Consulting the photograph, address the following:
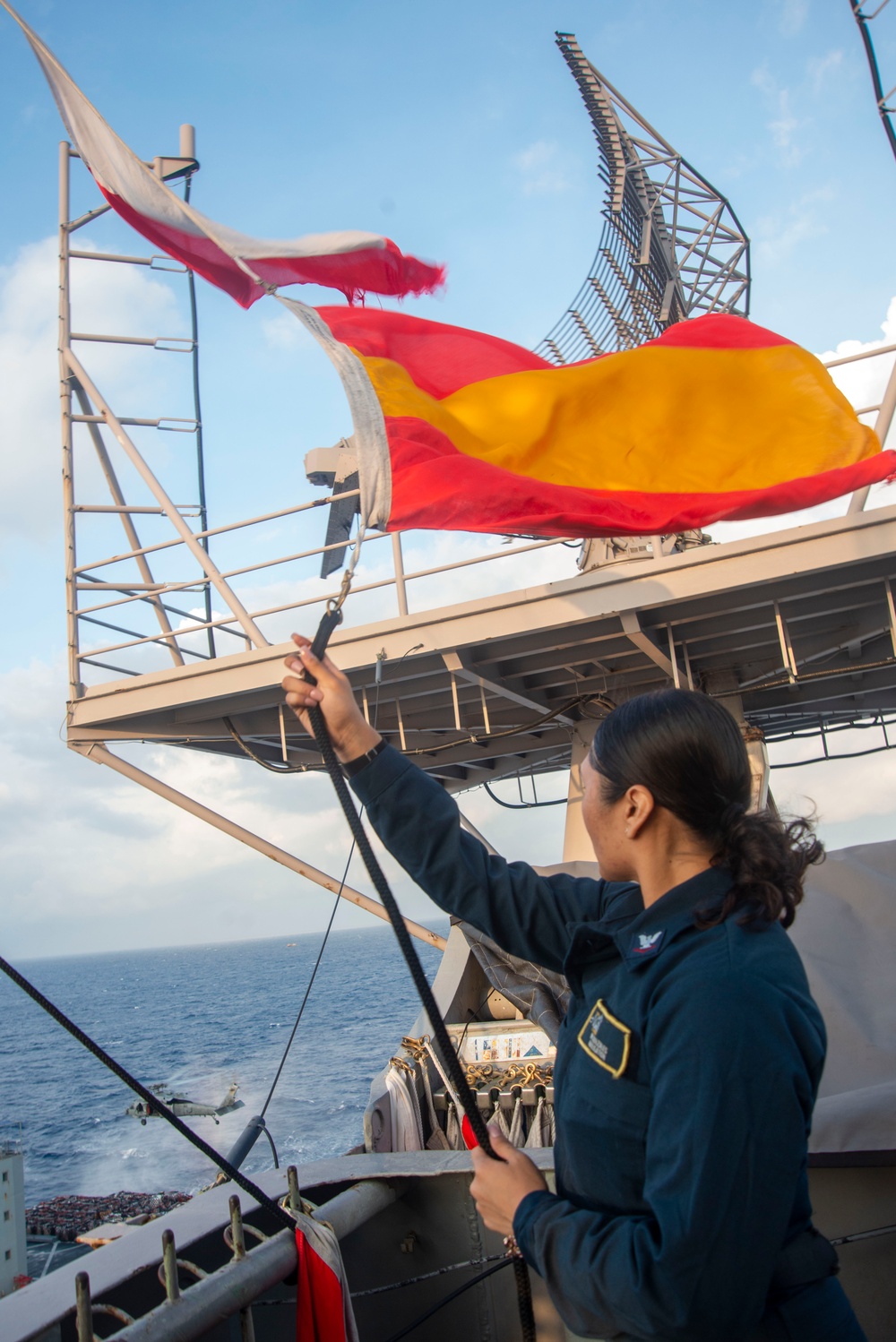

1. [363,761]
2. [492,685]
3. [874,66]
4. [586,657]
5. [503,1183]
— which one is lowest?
[503,1183]

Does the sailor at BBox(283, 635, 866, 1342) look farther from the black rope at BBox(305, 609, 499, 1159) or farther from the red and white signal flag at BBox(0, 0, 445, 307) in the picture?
the red and white signal flag at BBox(0, 0, 445, 307)

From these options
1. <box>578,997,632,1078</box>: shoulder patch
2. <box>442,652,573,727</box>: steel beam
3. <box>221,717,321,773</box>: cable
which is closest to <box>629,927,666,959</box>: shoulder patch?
<box>578,997,632,1078</box>: shoulder patch

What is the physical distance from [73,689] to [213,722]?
1401 millimetres

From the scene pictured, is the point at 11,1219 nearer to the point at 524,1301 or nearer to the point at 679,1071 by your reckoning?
the point at 524,1301

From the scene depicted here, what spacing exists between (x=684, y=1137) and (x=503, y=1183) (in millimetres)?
473

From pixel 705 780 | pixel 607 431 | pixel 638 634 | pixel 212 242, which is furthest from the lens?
pixel 638 634

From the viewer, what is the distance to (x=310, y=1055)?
41.1m

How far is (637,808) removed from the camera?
1.76m

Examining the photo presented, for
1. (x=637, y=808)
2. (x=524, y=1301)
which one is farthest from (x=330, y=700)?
(x=524, y=1301)

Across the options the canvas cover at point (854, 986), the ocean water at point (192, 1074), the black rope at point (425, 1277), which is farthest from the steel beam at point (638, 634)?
the ocean water at point (192, 1074)

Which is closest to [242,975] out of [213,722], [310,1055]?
[310,1055]

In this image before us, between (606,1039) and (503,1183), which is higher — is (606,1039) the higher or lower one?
the higher one

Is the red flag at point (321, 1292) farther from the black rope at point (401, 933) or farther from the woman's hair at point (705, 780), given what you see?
the woman's hair at point (705, 780)

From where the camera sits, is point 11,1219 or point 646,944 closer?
point 646,944
